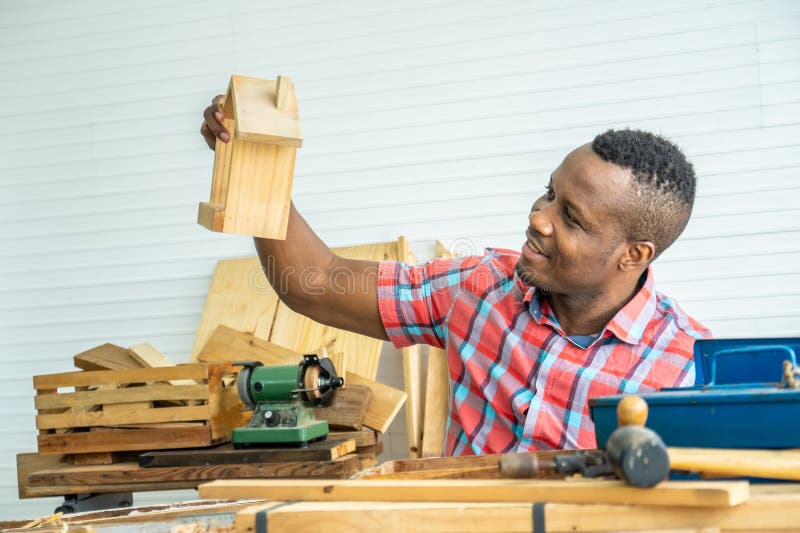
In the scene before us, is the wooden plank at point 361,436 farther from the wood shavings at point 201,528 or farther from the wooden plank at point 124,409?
the wood shavings at point 201,528

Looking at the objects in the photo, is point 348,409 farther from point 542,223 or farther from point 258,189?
point 258,189

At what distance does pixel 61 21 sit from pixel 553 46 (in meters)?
2.63

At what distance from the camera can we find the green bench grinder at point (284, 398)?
2508 millimetres

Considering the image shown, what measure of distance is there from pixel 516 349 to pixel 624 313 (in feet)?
0.94

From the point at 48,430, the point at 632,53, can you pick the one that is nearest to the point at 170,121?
the point at 48,430

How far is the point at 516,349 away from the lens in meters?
2.11

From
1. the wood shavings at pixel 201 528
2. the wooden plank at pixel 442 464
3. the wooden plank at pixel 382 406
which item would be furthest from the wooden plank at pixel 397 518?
the wooden plank at pixel 382 406

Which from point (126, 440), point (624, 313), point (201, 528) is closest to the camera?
point (201, 528)

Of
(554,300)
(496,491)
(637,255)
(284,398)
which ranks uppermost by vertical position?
(637,255)

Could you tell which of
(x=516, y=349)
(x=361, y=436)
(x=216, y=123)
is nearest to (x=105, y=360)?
(x=361, y=436)

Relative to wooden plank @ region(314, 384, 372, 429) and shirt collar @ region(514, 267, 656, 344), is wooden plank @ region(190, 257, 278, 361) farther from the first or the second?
shirt collar @ region(514, 267, 656, 344)

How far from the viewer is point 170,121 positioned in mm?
4273

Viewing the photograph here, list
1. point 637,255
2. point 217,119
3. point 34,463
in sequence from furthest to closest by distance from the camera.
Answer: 1. point 34,463
2. point 637,255
3. point 217,119

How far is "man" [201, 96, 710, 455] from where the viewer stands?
2.01 meters
